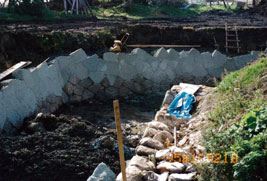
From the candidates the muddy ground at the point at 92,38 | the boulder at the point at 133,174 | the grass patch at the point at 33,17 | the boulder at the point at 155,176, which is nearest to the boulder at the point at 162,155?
the boulder at the point at 155,176

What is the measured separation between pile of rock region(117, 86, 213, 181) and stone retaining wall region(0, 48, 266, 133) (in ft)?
10.4

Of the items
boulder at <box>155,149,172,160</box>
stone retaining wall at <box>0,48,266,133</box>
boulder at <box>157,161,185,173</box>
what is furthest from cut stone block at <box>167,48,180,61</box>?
boulder at <box>157,161,185,173</box>

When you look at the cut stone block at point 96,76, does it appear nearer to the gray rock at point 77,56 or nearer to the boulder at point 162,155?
the gray rock at point 77,56

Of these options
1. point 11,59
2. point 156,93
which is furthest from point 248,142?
point 11,59

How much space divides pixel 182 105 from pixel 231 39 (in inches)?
352

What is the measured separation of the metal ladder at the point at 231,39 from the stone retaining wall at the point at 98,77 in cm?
191

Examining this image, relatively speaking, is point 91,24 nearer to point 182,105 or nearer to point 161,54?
point 161,54

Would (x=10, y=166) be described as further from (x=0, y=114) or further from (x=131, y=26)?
(x=131, y=26)

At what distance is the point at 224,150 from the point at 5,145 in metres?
3.89

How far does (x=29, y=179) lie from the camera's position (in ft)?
18.6

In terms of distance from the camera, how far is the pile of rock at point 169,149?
224 inches
